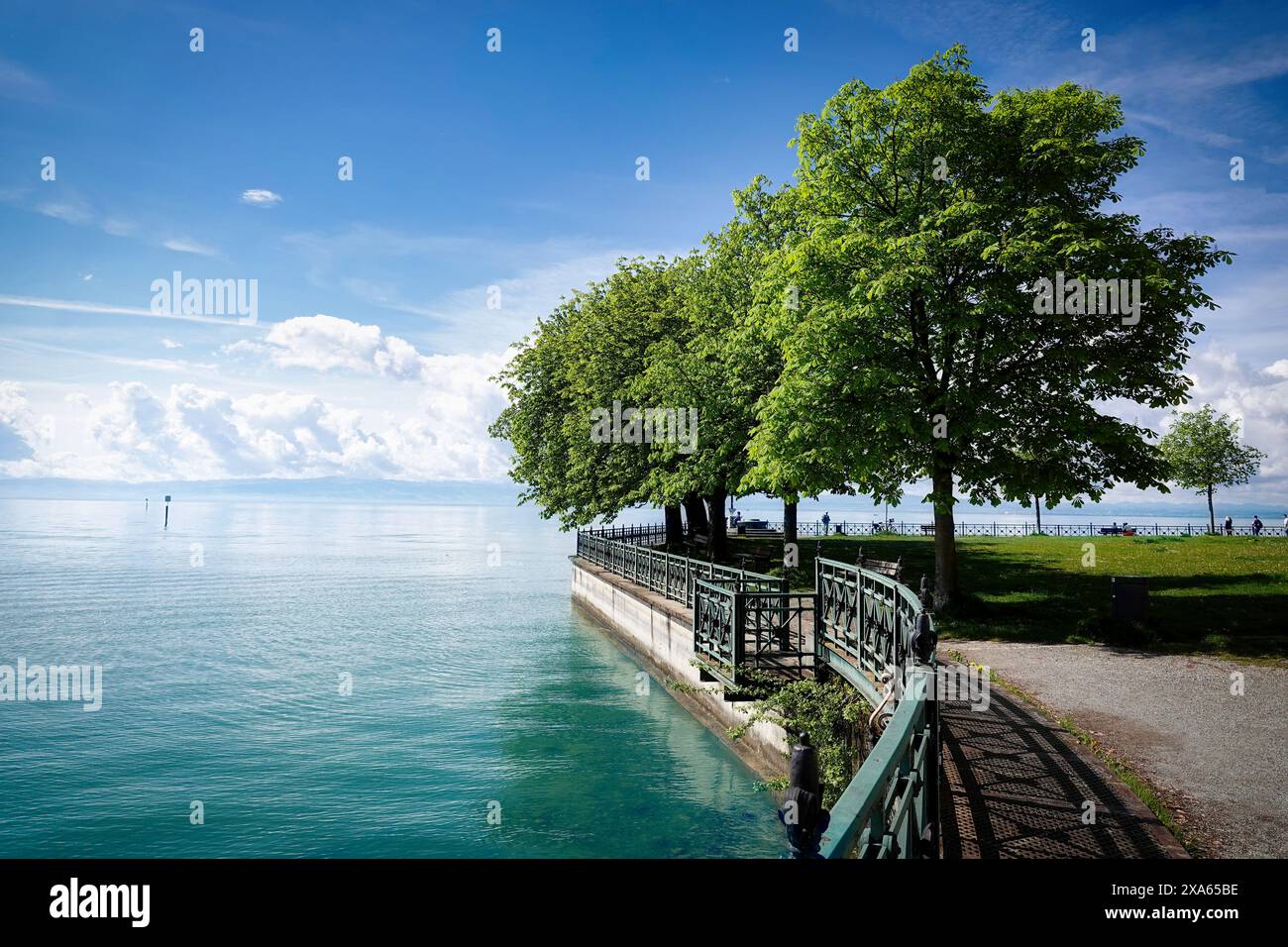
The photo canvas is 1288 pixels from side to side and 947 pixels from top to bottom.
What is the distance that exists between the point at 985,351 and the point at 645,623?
13294 mm

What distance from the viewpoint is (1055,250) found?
17750mm

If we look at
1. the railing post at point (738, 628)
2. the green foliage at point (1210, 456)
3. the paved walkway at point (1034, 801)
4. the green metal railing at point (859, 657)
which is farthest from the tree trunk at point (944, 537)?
the green foliage at point (1210, 456)

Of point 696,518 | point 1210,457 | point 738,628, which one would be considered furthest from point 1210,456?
point 738,628

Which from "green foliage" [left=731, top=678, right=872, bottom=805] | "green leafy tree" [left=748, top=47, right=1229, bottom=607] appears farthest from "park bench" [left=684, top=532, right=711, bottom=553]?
"green foliage" [left=731, top=678, right=872, bottom=805]

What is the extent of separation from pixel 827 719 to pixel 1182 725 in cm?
462

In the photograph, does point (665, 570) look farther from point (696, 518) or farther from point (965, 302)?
point (696, 518)

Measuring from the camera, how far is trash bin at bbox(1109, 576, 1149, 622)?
53.6 ft

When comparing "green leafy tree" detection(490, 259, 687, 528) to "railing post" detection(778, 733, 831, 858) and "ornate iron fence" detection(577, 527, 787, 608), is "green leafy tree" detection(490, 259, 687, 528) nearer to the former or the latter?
"ornate iron fence" detection(577, 527, 787, 608)

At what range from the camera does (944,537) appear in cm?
1998

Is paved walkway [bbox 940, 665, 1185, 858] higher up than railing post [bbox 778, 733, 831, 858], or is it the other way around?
railing post [bbox 778, 733, 831, 858]

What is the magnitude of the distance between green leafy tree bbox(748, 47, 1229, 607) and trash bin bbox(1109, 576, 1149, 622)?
3027 millimetres

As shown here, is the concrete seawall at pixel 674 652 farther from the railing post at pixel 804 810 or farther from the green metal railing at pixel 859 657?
the railing post at pixel 804 810

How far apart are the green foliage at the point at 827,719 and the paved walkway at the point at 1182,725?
1.61 metres
